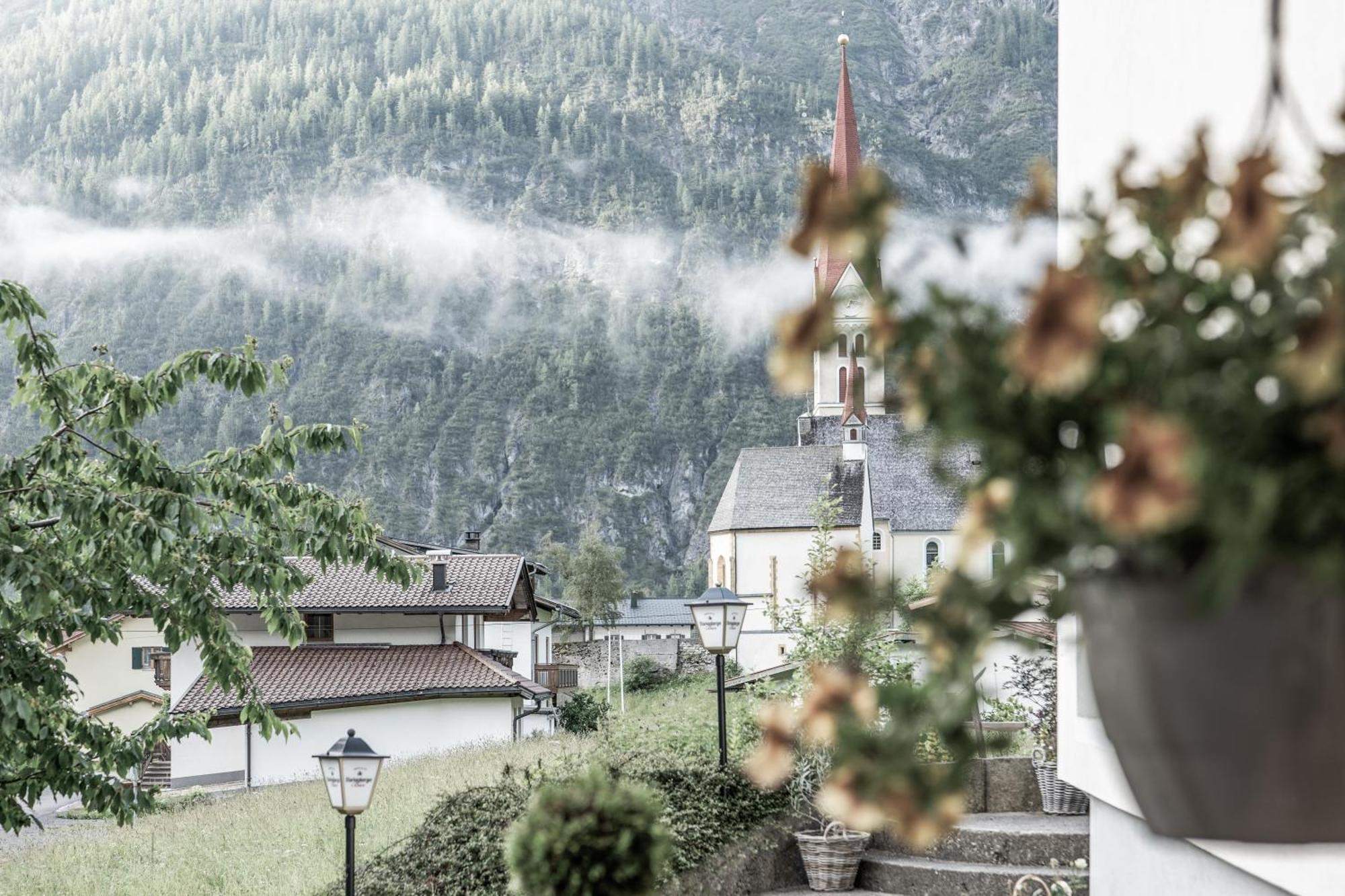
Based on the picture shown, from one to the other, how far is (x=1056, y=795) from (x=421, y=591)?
26.2 metres

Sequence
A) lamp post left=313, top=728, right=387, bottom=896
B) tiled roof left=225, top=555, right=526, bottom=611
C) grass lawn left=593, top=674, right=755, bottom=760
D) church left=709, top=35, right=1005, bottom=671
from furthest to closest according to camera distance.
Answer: church left=709, top=35, right=1005, bottom=671 → tiled roof left=225, top=555, right=526, bottom=611 → grass lawn left=593, top=674, right=755, bottom=760 → lamp post left=313, top=728, right=387, bottom=896

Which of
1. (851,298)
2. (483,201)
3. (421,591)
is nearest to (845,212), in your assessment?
(851,298)

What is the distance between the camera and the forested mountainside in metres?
126

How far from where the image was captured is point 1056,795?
31.9 feet

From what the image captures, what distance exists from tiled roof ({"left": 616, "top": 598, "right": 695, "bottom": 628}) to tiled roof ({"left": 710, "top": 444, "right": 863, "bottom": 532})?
2106 centimetres

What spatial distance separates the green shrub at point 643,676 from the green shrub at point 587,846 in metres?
44.6

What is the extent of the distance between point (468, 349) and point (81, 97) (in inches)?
2898

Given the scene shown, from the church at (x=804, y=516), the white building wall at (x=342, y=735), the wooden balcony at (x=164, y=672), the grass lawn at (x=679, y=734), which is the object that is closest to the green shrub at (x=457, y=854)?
the grass lawn at (x=679, y=734)

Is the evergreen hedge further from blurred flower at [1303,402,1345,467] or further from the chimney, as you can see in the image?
the chimney

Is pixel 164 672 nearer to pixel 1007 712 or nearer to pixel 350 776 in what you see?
pixel 1007 712

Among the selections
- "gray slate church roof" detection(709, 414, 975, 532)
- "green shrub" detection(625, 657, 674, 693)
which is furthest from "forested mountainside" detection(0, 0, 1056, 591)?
"green shrub" detection(625, 657, 674, 693)

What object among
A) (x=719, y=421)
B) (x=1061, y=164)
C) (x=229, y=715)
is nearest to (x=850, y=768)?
(x=1061, y=164)

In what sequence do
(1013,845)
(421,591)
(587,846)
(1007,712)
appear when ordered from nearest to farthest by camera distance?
(587,846), (1013,845), (1007,712), (421,591)

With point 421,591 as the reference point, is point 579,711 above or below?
below
